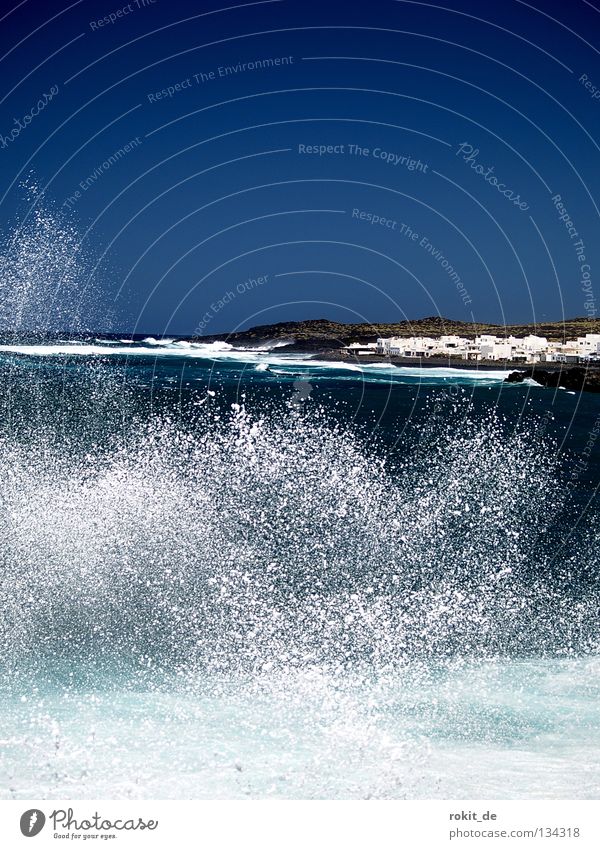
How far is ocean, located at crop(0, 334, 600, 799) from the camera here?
11219mm

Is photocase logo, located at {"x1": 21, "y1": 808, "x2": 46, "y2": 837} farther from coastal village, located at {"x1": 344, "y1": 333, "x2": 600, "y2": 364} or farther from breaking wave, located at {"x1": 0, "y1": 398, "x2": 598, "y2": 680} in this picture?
coastal village, located at {"x1": 344, "y1": 333, "x2": 600, "y2": 364}

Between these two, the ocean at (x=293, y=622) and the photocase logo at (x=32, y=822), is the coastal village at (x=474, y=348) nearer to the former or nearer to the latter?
the ocean at (x=293, y=622)

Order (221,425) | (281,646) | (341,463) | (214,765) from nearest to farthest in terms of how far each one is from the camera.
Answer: (214,765)
(281,646)
(341,463)
(221,425)

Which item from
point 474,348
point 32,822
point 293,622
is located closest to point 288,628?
point 293,622

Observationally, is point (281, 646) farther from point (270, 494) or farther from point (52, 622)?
point (270, 494)

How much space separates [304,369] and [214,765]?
279 ft

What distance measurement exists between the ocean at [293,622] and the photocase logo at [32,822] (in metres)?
0.39

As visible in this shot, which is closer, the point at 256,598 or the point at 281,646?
the point at 281,646

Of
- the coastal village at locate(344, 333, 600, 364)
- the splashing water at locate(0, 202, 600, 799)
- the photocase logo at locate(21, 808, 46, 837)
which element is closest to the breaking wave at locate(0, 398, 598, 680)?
the splashing water at locate(0, 202, 600, 799)

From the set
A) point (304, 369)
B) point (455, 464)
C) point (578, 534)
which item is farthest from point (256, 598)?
point (304, 369)

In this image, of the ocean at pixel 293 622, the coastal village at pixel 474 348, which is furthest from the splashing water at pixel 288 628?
the coastal village at pixel 474 348

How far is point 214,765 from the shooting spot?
11.1 m

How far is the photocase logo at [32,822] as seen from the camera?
9.91m

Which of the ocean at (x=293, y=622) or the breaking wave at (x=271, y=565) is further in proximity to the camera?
the breaking wave at (x=271, y=565)
